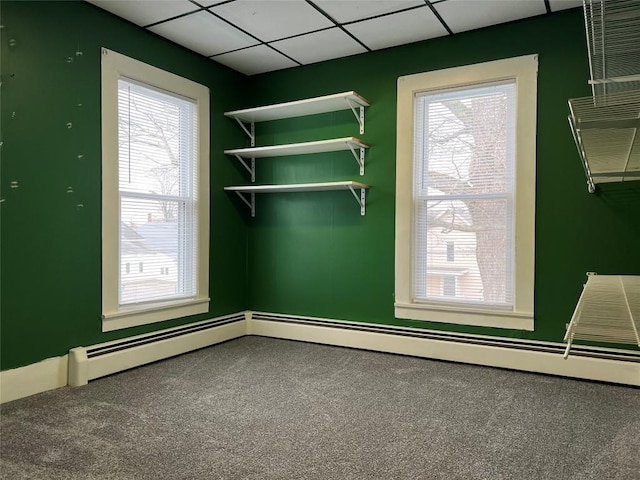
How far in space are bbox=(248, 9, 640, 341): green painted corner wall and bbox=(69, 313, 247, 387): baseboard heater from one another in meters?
0.49

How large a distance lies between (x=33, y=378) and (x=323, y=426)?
190cm

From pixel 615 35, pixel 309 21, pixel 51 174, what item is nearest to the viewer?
pixel 615 35

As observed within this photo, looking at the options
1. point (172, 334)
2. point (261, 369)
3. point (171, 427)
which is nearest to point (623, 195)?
point (261, 369)

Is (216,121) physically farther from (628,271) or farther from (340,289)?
(628,271)

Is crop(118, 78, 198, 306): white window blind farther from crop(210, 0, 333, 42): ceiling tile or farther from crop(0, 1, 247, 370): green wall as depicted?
crop(210, 0, 333, 42): ceiling tile

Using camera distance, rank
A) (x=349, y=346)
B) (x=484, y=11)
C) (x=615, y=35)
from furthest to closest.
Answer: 1. (x=349, y=346)
2. (x=484, y=11)
3. (x=615, y=35)

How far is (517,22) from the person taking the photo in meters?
3.61

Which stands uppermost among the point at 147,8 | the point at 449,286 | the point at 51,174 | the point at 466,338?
the point at 147,8

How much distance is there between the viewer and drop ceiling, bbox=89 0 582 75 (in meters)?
3.34

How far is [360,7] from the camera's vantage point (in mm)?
3404

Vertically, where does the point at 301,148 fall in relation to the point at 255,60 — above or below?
below

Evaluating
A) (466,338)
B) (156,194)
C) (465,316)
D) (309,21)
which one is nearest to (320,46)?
(309,21)

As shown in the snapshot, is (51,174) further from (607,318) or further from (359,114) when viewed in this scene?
(607,318)

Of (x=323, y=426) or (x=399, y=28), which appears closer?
(x=323, y=426)
